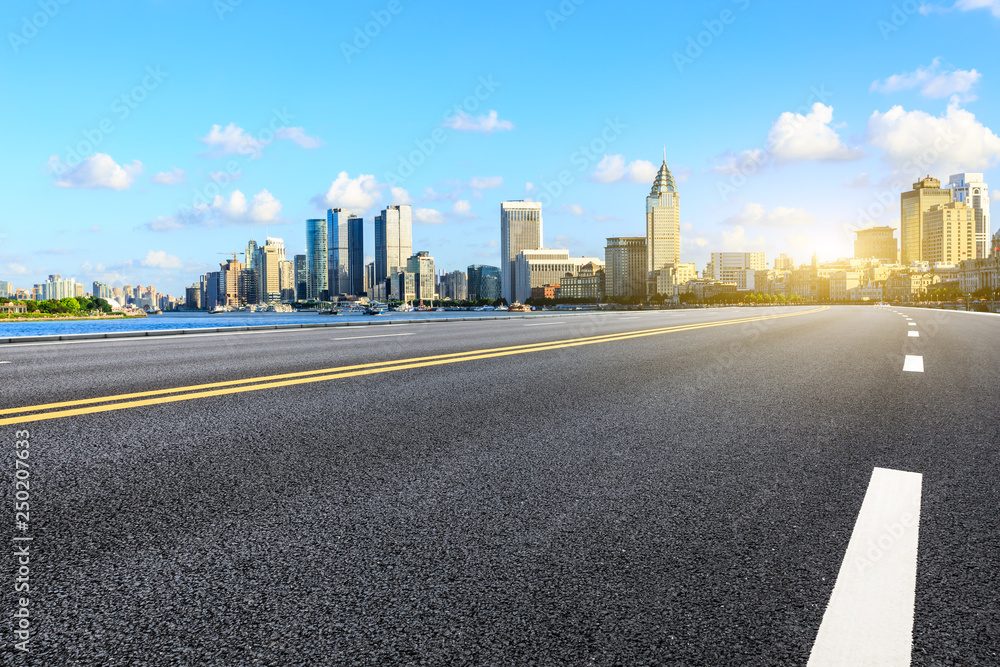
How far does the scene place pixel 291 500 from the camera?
128 inches

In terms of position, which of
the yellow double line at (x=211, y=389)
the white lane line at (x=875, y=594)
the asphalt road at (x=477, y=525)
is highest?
the yellow double line at (x=211, y=389)

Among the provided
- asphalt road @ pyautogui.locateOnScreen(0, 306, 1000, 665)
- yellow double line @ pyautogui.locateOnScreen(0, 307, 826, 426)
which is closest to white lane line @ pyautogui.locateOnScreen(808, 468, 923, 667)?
asphalt road @ pyautogui.locateOnScreen(0, 306, 1000, 665)

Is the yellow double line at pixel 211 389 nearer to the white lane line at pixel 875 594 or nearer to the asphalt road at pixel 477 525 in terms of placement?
the asphalt road at pixel 477 525

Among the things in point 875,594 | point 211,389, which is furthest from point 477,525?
point 211,389

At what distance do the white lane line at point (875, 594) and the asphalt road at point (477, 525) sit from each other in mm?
48

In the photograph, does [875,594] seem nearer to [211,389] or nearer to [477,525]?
Result: [477,525]

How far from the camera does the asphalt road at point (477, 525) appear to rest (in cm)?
203

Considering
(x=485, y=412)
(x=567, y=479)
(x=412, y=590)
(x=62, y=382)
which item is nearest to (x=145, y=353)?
(x=62, y=382)

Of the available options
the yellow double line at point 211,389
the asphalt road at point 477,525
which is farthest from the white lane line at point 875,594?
the yellow double line at point 211,389

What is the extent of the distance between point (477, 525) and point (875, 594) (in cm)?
154

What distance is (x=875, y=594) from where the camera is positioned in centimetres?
231

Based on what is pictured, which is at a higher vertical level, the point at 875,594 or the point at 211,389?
the point at 211,389

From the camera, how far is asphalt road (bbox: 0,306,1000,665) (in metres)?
2.03

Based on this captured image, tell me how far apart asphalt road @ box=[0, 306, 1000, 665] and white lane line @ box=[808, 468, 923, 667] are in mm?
48
